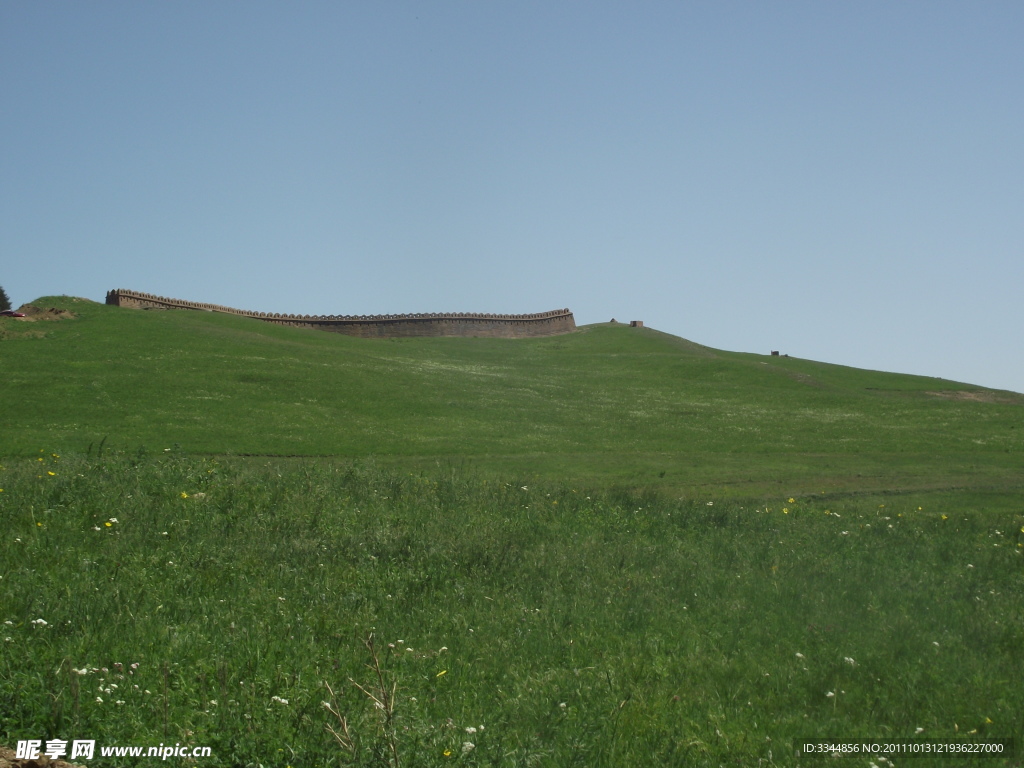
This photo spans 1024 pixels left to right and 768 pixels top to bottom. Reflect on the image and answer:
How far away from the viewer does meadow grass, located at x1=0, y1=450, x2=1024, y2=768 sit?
677cm

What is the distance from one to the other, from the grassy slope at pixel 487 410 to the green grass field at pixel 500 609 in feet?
1.91

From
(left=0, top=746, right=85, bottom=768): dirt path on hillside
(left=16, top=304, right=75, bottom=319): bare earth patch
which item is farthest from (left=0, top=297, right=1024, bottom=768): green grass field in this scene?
(left=16, top=304, right=75, bottom=319): bare earth patch

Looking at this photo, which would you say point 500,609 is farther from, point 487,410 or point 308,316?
point 308,316

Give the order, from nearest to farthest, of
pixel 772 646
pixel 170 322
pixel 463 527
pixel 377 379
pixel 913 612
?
pixel 772 646 < pixel 913 612 < pixel 463 527 < pixel 377 379 < pixel 170 322

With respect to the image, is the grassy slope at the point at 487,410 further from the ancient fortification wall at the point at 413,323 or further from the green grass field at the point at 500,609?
the ancient fortification wall at the point at 413,323

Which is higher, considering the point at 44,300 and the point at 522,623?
the point at 44,300

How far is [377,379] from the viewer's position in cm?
3925

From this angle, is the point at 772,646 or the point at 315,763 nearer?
the point at 315,763

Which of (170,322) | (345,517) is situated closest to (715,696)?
(345,517)

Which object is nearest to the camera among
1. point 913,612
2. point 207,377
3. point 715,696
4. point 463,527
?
point 715,696

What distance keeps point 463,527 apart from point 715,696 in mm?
5840

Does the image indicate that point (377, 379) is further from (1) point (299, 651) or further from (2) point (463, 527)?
(1) point (299, 651)

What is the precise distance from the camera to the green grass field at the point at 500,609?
684 centimetres

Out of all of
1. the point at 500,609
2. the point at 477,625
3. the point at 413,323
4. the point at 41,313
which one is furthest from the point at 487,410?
the point at 413,323
